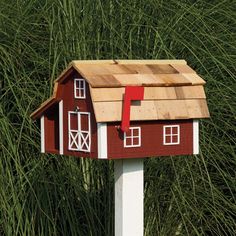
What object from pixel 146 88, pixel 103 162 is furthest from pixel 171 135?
pixel 103 162

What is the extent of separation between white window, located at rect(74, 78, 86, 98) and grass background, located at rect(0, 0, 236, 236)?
0.75m

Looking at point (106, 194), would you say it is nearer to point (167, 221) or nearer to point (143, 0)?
point (167, 221)

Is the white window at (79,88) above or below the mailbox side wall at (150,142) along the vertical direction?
above

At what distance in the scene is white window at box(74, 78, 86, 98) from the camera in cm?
379

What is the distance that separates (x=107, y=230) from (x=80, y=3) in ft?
3.65

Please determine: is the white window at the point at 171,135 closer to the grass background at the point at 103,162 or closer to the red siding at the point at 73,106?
the red siding at the point at 73,106

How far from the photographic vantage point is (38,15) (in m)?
5.09

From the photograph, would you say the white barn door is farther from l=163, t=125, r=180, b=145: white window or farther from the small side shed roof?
l=163, t=125, r=180, b=145: white window

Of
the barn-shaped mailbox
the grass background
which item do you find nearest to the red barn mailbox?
the barn-shaped mailbox

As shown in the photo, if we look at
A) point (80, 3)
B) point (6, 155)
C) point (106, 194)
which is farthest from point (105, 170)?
point (80, 3)

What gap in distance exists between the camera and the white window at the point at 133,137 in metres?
3.74

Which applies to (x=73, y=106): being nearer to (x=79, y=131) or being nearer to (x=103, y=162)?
(x=79, y=131)

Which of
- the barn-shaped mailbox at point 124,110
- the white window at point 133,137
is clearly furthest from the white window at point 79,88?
the white window at point 133,137

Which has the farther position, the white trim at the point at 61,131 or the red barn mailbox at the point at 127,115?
the white trim at the point at 61,131
